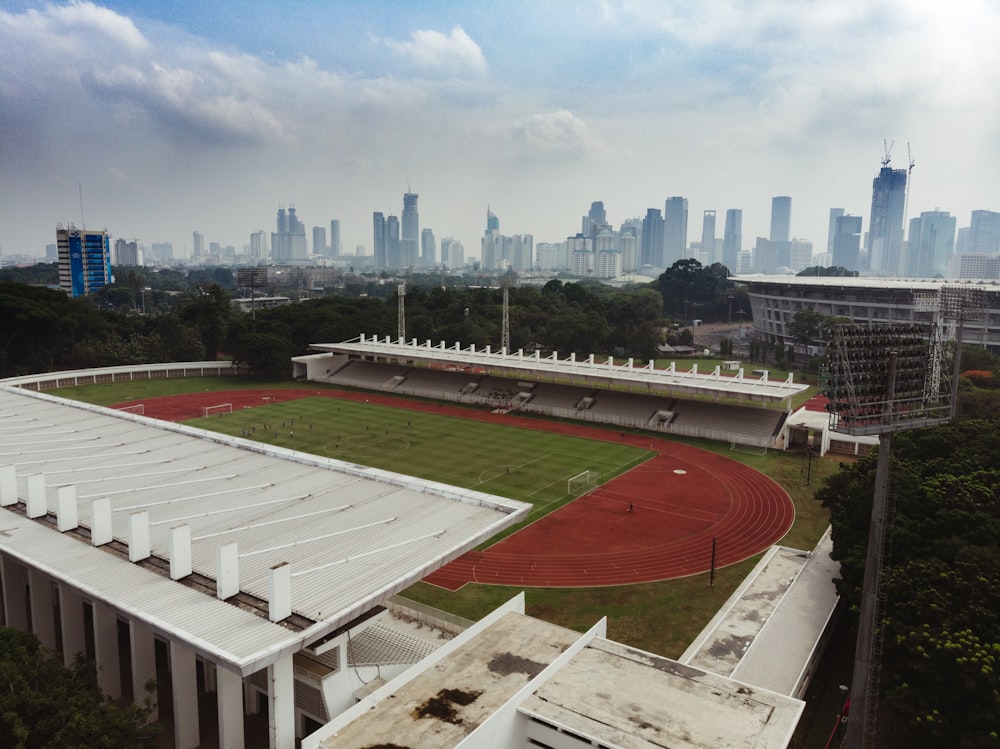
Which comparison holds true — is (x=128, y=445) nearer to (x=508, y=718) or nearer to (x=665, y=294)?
(x=508, y=718)

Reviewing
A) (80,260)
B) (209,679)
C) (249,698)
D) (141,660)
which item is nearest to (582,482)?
(209,679)

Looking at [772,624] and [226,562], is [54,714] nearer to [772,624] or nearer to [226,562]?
[226,562]

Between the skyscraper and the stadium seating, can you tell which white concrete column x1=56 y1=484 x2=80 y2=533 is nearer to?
the stadium seating

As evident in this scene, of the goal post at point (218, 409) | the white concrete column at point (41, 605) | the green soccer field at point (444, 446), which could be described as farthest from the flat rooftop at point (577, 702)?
the goal post at point (218, 409)

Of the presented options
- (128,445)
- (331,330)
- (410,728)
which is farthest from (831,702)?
(331,330)

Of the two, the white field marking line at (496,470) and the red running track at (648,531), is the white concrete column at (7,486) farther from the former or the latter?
the white field marking line at (496,470)
